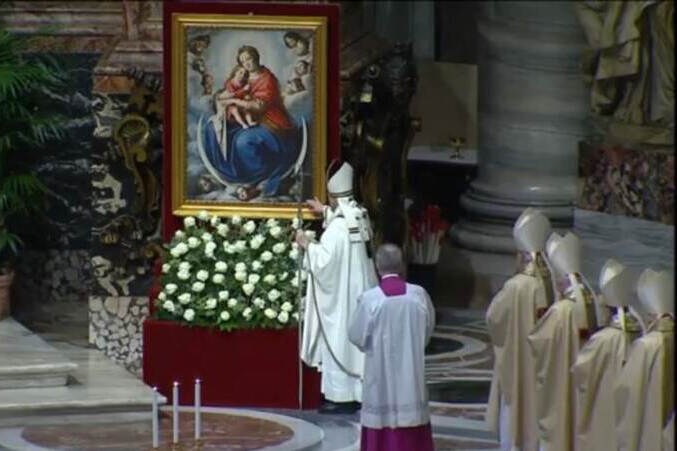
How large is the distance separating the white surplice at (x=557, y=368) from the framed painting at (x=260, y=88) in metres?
2.84

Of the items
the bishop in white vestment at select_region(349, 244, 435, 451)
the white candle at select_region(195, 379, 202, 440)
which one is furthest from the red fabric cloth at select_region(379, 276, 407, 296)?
the white candle at select_region(195, 379, 202, 440)

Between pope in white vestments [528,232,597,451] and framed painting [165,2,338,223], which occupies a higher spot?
framed painting [165,2,338,223]

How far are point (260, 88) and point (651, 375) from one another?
14.6ft

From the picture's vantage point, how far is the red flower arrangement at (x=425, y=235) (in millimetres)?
21453

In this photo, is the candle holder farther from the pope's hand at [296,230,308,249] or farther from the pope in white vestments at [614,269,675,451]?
the pope in white vestments at [614,269,675,451]

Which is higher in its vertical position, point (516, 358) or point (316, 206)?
point (316, 206)

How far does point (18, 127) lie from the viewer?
20.3m

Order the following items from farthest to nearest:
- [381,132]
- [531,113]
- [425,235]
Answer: [531,113] < [425,235] < [381,132]

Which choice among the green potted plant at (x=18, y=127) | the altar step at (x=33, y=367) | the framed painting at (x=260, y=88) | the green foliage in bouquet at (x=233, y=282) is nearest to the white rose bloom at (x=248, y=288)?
the green foliage in bouquet at (x=233, y=282)

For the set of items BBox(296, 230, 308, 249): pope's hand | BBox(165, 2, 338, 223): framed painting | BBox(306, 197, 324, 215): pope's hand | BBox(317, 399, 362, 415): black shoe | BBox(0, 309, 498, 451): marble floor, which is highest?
BBox(165, 2, 338, 223): framed painting

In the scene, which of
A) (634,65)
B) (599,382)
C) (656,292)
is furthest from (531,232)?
(634,65)

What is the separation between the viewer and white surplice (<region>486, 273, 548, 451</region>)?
16.0 metres

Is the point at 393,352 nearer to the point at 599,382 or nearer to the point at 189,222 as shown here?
the point at 599,382

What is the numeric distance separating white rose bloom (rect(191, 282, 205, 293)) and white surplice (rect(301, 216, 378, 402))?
655 millimetres
